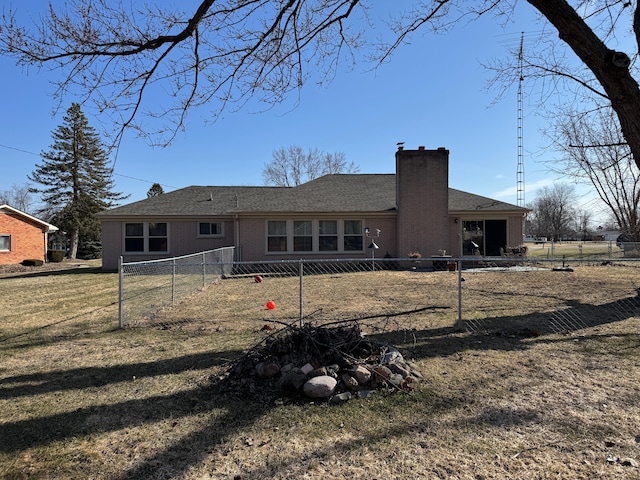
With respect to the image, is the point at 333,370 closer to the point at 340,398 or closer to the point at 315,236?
the point at 340,398

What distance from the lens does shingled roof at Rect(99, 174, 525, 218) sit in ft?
57.1

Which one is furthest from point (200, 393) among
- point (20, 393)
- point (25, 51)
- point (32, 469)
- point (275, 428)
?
point (25, 51)

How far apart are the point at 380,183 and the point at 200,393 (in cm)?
1839

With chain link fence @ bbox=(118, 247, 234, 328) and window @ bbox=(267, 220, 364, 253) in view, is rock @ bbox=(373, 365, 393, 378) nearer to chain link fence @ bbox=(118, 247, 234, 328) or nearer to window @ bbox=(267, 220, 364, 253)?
chain link fence @ bbox=(118, 247, 234, 328)

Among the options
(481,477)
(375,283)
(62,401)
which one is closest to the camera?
(481,477)

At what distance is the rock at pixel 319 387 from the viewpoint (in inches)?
148

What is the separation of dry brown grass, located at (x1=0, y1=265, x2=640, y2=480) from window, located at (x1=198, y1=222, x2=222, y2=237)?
10748 mm

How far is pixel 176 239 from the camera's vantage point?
17.6m

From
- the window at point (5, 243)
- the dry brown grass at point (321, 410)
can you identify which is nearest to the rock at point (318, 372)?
the dry brown grass at point (321, 410)

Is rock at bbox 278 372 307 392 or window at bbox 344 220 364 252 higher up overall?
window at bbox 344 220 364 252

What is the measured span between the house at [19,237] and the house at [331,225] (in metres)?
12.7

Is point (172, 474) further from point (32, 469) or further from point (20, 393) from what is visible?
point (20, 393)

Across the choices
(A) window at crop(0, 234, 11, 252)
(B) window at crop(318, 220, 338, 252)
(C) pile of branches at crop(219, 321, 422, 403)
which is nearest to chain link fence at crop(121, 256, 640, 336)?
(C) pile of branches at crop(219, 321, 422, 403)

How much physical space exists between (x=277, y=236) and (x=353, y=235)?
353 centimetres
